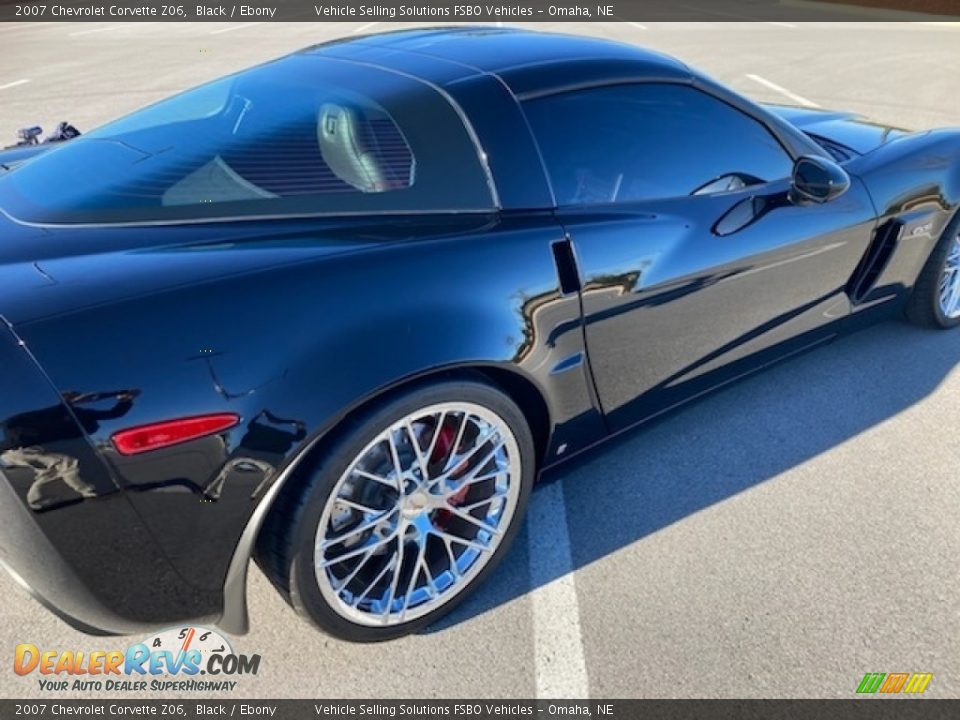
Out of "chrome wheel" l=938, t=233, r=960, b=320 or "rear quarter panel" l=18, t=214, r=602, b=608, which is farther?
"chrome wheel" l=938, t=233, r=960, b=320

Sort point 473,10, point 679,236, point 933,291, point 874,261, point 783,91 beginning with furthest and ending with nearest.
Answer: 1. point 473,10
2. point 783,91
3. point 933,291
4. point 874,261
5. point 679,236

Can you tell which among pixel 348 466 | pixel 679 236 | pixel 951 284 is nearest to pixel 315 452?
pixel 348 466

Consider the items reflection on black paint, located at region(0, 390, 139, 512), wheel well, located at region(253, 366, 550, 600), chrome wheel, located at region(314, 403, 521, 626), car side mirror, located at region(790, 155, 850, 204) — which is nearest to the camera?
reflection on black paint, located at region(0, 390, 139, 512)

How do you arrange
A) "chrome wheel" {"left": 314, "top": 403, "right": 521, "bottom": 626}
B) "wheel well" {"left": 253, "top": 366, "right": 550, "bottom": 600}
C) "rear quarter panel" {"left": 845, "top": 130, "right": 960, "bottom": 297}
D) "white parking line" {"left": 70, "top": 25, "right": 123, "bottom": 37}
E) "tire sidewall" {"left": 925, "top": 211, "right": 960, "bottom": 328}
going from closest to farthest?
"wheel well" {"left": 253, "top": 366, "right": 550, "bottom": 600} → "chrome wheel" {"left": 314, "top": 403, "right": 521, "bottom": 626} → "rear quarter panel" {"left": 845, "top": 130, "right": 960, "bottom": 297} → "tire sidewall" {"left": 925, "top": 211, "right": 960, "bottom": 328} → "white parking line" {"left": 70, "top": 25, "right": 123, "bottom": 37}

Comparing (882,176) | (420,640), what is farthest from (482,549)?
(882,176)

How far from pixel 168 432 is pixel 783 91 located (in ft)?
31.4

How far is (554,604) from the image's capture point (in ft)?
7.44

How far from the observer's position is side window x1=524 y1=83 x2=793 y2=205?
229 centimetres

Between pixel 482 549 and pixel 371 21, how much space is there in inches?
744

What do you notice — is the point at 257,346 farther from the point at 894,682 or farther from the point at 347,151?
the point at 894,682

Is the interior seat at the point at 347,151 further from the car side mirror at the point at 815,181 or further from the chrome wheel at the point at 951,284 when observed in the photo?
the chrome wheel at the point at 951,284

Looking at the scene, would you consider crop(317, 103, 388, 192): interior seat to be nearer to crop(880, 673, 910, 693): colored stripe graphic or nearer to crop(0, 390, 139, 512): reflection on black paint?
crop(0, 390, 139, 512): reflection on black paint

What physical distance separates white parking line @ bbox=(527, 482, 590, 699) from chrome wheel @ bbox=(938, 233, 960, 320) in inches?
88.4

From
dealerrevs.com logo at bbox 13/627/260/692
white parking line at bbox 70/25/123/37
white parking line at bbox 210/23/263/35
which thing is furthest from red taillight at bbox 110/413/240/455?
white parking line at bbox 70/25/123/37
